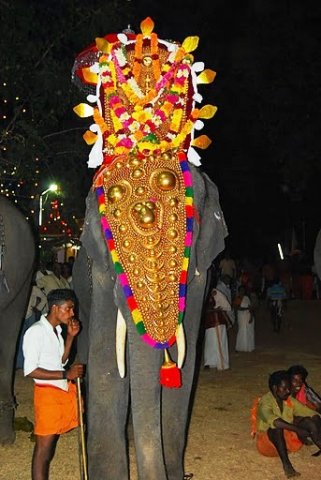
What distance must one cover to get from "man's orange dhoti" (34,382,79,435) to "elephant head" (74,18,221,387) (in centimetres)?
49

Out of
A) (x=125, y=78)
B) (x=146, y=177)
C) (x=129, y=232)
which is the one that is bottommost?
(x=129, y=232)

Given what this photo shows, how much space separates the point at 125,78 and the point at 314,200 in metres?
23.6

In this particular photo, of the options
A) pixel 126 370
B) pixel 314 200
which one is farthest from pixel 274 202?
pixel 126 370

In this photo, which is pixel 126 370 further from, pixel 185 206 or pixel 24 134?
pixel 24 134

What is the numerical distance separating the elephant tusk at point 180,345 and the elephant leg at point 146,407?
168 millimetres

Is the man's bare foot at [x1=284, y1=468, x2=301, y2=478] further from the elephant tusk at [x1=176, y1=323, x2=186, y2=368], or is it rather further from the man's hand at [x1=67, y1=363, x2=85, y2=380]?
the man's hand at [x1=67, y1=363, x2=85, y2=380]

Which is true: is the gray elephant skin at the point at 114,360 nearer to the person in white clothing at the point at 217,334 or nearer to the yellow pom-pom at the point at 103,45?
the yellow pom-pom at the point at 103,45

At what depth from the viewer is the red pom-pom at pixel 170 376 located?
155 inches

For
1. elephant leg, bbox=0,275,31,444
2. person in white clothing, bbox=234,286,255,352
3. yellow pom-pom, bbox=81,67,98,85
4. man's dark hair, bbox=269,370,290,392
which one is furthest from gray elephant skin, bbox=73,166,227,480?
person in white clothing, bbox=234,286,255,352

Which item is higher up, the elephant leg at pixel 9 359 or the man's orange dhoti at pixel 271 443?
the elephant leg at pixel 9 359

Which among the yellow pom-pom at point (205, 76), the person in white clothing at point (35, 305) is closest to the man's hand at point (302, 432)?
the yellow pom-pom at point (205, 76)

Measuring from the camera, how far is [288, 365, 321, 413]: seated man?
19.3 ft

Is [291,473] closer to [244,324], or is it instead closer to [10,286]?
[10,286]

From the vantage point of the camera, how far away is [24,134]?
42.3ft
